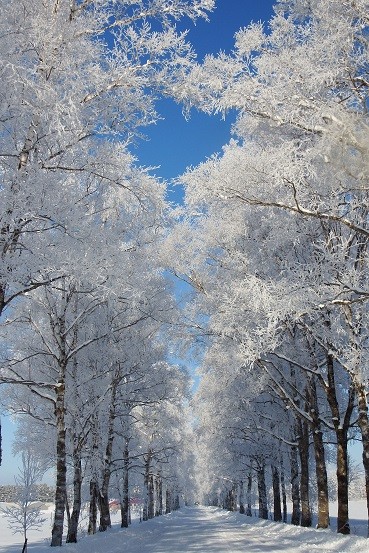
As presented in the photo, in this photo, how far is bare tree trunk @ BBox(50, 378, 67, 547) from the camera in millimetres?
12359

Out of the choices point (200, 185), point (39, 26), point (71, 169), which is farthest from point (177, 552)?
point (39, 26)

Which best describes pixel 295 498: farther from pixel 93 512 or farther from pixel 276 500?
pixel 93 512

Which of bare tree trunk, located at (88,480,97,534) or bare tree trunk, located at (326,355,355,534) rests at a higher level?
bare tree trunk, located at (326,355,355,534)

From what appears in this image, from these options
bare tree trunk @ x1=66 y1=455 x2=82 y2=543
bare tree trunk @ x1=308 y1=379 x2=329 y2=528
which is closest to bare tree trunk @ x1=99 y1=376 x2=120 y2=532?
bare tree trunk @ x1=66 y1=455 x2=82 y2=543

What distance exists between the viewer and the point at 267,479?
1532 inches

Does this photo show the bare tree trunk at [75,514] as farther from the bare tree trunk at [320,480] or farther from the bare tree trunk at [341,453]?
the bare tree trunk at [341,453]

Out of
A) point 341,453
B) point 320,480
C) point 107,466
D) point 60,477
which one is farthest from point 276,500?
point 60,477

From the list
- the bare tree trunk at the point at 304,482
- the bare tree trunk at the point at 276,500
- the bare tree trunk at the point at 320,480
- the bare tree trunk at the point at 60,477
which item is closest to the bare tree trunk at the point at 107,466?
the bare tree trunk at the point at 60,477

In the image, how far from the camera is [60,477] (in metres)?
12.8

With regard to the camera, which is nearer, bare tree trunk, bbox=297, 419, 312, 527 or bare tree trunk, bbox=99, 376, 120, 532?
bare tree trunk, bbox=297, 419, 312, 527

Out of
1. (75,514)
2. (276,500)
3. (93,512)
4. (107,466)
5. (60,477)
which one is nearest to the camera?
(60,477)

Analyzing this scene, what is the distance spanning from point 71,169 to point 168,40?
9.34ft

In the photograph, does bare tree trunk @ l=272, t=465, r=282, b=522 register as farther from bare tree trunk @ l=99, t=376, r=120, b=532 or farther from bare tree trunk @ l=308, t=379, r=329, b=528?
bare tree trunk @ l=308, t=379, r=329, b=528

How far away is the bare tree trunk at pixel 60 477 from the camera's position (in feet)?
40.5
